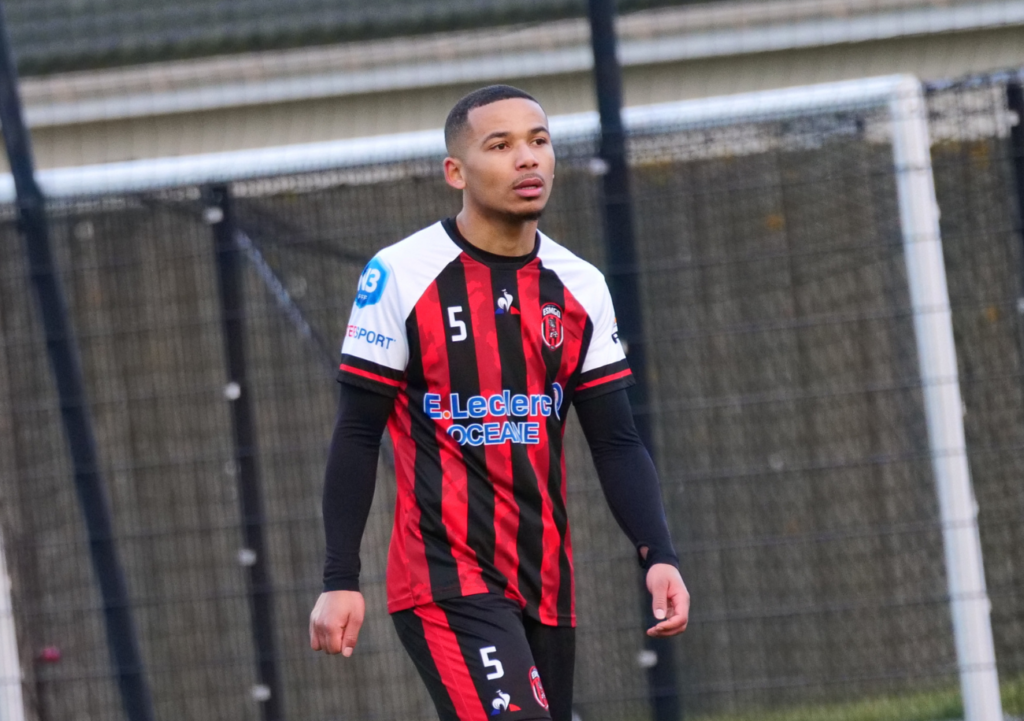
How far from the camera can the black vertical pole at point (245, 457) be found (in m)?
5.44

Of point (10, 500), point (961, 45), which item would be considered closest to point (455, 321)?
point (10, 500)

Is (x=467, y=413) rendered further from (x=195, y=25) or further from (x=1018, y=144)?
(x=195, y=25)

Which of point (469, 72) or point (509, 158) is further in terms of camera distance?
point (469, 72)

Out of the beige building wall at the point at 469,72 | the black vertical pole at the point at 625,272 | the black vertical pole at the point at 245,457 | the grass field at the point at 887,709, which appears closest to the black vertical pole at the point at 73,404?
the black vertical pole at the point at 245,457

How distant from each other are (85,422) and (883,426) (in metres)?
3.14

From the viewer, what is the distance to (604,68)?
5.20 m

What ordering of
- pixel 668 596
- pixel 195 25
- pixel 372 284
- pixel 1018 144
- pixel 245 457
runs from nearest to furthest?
1. pixel 668 596
2. pixel 372 284
3. pixel 1018 144
4. pixel 245 457
5. pixel 195 25

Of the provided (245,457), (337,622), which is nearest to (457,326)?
(337,622)

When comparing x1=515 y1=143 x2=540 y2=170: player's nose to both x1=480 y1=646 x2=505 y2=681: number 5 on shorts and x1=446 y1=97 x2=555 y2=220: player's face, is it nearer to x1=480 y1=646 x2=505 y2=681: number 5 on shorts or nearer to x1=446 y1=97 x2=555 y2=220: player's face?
x1=446 y1=97 x2=555 y2=220: player's face

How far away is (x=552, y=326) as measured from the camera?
140 inches

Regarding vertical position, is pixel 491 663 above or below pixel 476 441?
below

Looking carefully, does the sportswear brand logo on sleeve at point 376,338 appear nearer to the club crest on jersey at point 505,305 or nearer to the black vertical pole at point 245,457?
the club crest on jersey at point 505,305

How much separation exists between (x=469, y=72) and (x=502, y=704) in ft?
16.3

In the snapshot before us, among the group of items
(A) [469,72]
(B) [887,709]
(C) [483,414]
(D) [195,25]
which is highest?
(D) [195,25]
